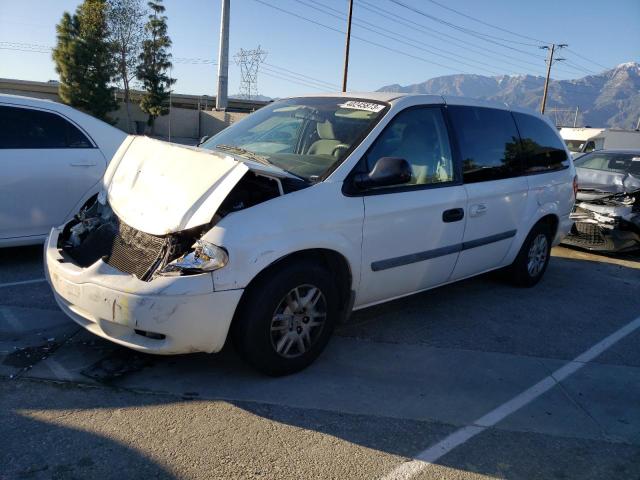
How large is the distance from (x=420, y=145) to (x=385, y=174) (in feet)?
2.51

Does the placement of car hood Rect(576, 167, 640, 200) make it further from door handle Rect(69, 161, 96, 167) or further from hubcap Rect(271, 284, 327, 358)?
door handle Rect(69, 161, 96, 167)

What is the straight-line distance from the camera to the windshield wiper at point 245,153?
12.1ft

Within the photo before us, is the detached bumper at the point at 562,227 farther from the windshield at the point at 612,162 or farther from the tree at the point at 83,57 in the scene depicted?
the tree at the point at 83,57

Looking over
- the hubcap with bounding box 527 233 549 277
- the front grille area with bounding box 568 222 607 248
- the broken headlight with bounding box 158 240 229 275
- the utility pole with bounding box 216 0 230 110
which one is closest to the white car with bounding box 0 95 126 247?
the broken headlight with bounding box 158 240 229 275

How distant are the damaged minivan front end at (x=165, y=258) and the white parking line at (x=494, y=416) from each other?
1.23 meters

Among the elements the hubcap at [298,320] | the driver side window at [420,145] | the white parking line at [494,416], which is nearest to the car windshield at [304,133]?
the driver side window at [420,145]

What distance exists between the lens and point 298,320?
11.0ft

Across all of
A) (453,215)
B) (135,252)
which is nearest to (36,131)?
(135,252)

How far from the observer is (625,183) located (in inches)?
322

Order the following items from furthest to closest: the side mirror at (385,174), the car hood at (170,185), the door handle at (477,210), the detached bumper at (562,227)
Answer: the detached bumper at (562,227) < the door handle at (477,210) < the side mirror at (385,174) < the car hood at (170,185)

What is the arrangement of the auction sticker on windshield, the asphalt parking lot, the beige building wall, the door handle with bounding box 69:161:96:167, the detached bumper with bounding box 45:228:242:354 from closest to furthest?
1. the asphalt parking lot
2. the detached bumper with bounding box 45:228:242:354
3. the auction sticker on windshield
4. the door handle with bounding box 69:161:96:167
5. the beige building wall

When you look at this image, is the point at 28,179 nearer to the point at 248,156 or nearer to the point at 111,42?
the point at 248,156

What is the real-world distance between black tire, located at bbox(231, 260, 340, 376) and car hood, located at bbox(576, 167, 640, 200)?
6.21m

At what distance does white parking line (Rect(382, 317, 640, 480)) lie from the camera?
8.75 ft
